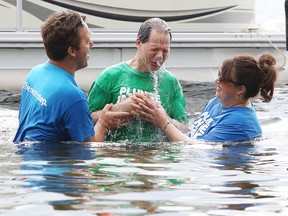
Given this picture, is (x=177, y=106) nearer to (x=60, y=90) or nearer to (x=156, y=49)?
(x=156, y=49)

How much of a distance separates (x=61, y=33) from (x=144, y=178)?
Answer: 160 centimetres

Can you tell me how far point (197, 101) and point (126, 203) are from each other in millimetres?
9746

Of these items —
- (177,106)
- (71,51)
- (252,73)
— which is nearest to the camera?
(71,51)

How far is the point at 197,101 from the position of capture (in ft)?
48.9

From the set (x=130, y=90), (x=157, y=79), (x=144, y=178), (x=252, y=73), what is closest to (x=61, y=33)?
(x=130, y=90)

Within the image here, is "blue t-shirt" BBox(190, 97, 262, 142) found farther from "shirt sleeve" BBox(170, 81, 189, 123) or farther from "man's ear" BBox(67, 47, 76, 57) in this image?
"man's ear" BBox(67, 47, 76, 57)

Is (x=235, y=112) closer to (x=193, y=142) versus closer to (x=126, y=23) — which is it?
(x=193, y=142)

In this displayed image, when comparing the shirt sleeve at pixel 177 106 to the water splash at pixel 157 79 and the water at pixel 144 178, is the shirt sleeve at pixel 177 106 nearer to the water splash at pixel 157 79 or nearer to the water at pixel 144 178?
the water splash at pixel 157 79

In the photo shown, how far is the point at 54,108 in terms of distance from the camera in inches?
286

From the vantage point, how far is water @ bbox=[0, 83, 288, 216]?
5164mm

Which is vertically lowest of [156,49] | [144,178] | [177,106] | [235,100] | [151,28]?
[144,178]

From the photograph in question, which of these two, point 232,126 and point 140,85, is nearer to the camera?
point 232,126

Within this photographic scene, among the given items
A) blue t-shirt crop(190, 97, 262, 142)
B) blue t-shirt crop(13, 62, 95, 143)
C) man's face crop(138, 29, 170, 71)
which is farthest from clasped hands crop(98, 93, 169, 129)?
blue t-shirt crop(13, 62, 95, 143)

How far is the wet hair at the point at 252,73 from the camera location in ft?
25.9
